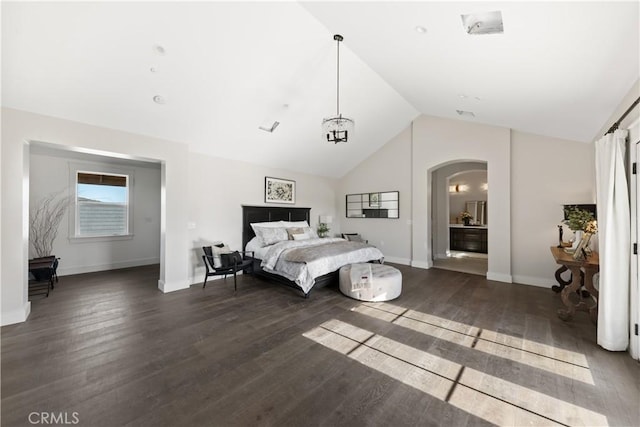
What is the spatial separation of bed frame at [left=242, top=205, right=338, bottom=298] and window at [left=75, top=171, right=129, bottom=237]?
10.5 ft

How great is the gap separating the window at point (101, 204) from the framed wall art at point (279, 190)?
351cm

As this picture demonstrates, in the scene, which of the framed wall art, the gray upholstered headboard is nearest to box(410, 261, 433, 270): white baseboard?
the gray upholstered headboard

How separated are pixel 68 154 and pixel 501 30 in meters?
7.47

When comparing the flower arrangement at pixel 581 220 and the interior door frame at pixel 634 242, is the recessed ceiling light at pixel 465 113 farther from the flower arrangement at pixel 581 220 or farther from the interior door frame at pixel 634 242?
the interior door frame at pixel 634 242

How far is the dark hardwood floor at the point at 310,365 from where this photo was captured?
169 centimetres

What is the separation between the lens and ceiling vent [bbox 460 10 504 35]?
2.07 m

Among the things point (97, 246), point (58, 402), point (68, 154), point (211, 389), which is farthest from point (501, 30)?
point (97, 246)

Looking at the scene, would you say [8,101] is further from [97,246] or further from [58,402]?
[97,246]

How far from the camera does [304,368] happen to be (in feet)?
7.14

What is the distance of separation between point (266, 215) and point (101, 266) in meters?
4.01

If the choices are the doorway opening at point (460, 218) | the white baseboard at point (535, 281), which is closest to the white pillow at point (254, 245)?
the doorway opening at point (460, 218)

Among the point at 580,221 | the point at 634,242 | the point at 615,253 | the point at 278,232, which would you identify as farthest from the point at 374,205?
the point at 634,242

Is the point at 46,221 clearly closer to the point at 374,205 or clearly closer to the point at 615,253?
the point at 374,205

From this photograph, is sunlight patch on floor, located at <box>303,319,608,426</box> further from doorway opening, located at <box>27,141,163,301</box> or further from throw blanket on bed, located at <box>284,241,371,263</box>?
doorway opening, located at <box>27,141,163,301</box>
